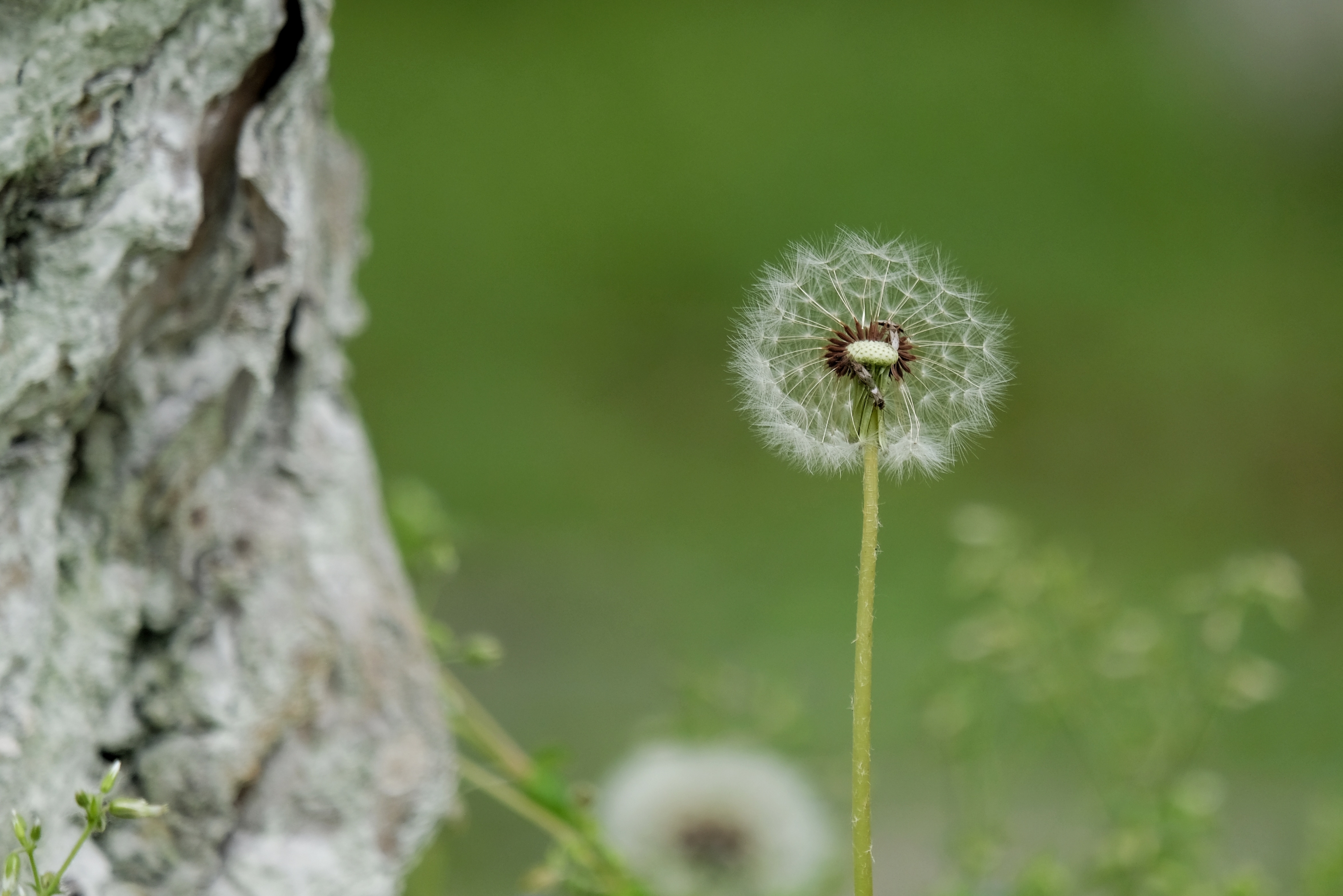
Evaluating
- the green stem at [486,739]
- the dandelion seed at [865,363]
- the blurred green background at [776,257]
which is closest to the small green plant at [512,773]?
the green stem at [486,739]

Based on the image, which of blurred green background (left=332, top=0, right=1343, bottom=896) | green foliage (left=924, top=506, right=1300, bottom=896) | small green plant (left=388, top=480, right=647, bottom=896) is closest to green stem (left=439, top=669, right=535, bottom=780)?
small green plant (left=388, top=480, right=647, bottom=896)

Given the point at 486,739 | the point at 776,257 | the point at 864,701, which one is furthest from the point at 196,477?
the point at 776,257

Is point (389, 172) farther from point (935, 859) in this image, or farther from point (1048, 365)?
point (935, 859)

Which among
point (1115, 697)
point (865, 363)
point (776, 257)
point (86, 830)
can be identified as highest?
point (776, 257)

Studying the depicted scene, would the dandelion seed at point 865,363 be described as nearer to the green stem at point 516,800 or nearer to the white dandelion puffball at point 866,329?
the white dandelion puffball at point 866,329

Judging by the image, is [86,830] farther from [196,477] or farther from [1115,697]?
[1115,697]

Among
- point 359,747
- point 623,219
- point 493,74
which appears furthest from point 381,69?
point 359,747
